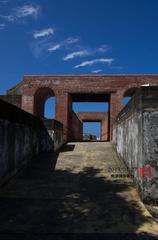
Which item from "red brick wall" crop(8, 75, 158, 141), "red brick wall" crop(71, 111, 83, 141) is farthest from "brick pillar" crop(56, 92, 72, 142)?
"red brick wall" crop(71, 111, 83, 141)

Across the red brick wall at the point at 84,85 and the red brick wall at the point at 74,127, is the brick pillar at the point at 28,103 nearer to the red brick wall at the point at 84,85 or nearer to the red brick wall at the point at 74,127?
the red brick wall at the point at 84,85

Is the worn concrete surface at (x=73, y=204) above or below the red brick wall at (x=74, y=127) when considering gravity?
below

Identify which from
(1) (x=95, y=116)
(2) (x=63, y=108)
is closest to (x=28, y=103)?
(2) (x=63, y=108)

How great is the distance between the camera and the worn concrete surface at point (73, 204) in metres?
4.29

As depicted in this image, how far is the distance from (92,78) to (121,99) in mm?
2399

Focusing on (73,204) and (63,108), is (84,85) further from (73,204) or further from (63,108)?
(73,204)

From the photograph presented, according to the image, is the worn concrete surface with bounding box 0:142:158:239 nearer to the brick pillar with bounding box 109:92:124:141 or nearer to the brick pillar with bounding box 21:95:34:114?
the brick pillar with bounding box 109:92:124:141

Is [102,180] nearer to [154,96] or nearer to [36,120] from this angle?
[154,96]

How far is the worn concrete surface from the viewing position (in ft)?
14.1

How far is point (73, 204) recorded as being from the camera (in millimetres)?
5355

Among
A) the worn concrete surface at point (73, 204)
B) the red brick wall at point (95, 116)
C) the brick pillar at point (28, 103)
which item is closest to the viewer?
the worn concrete surface at point (73, 204)

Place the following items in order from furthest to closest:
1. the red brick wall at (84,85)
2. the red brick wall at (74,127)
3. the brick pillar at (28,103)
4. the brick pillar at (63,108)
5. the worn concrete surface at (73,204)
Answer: the red brick wall at (74,127), the brick pillar at (28,103), the brick pillar at (63,108), the red brick wall at (84,85), the worn concrete surface at (73,204)

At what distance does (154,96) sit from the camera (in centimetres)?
546

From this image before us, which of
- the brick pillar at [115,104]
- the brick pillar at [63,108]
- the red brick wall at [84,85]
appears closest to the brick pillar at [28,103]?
the red brick wall at [84,85]
